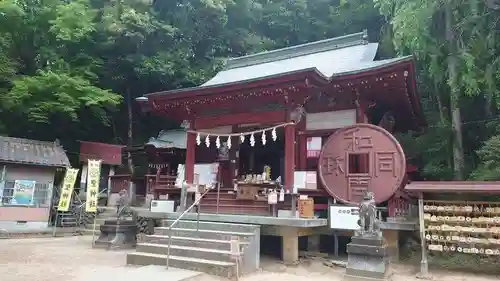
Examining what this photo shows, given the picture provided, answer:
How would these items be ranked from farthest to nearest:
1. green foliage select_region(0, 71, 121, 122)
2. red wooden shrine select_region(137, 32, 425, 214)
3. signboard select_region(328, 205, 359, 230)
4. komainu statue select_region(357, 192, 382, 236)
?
green foliage select_region(0, 71, 121, 122), red wooden shrine select_region(137, 32, 425, 214), signboard select_region(328, 205, 359, 230), komainu statue select_region(357, 192, 382, 236)

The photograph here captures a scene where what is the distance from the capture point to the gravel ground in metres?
7.06

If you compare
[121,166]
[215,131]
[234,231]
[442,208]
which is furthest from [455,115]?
[121,166]

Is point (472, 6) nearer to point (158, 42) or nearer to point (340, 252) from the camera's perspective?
point (340, 252)

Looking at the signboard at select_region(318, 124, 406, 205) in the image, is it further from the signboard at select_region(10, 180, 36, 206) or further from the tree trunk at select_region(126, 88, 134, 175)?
the tree trunk at select_region(126, 88, 134, 175)

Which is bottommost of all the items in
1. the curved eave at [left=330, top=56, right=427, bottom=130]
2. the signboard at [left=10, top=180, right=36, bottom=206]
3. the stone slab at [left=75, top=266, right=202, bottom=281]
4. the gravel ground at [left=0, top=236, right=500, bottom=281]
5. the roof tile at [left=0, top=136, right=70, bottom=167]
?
the gravel ground at [left=0, top=236, right=500, bottom=281]

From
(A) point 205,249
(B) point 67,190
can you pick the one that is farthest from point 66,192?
(A) point 205,249

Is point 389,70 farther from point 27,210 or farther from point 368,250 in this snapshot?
point 27,210

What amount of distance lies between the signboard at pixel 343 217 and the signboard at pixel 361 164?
1.31ft

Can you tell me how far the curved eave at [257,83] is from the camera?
339 inches

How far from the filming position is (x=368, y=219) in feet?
24.0

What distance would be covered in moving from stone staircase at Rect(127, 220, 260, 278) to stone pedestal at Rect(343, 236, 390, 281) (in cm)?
197

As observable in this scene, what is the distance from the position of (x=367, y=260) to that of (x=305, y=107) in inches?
189

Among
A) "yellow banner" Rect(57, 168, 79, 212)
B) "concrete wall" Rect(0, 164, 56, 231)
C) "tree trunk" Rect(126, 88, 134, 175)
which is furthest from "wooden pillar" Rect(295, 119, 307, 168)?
"tree trunk" Rect(126, 88, 134, 175)

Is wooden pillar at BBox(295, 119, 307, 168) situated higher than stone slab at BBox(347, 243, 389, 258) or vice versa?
wooden pillar at BBox(295, 119, 307, 168)
